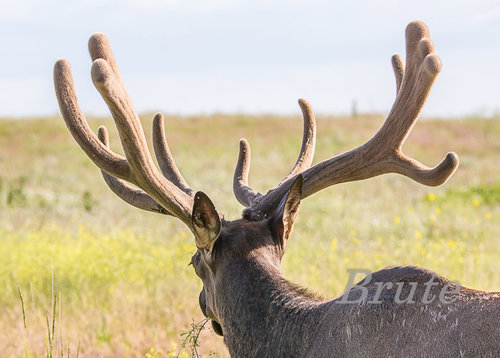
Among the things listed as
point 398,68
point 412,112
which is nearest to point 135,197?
point 412,112

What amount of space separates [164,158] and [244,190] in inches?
19.7

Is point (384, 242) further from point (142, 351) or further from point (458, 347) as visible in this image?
point (458, 347)

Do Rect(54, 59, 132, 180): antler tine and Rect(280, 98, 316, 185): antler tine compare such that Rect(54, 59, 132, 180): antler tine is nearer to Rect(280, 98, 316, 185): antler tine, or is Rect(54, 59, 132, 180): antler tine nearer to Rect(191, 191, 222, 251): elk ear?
Rect(191, 191, 222, 251): elk ear

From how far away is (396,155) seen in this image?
3.78m

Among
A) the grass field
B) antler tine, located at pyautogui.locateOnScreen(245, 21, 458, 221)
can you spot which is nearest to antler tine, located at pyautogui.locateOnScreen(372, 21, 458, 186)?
antler tine, located at pyautogui.locateOnScreen(245, 21, 458, 221)

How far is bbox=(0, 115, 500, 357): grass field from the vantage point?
6000mm

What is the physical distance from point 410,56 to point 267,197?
102 centimetres

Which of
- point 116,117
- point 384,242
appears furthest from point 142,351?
point 384,242

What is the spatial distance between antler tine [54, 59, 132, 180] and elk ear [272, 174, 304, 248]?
787 millimetres

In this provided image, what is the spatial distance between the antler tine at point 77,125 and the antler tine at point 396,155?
0.69m

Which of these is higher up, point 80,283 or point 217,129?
point 217,129

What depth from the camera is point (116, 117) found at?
3.31m

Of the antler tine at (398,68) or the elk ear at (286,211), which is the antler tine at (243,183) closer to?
the elk ear at (286,211)

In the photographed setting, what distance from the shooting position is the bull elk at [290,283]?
→ 8.57 feet
